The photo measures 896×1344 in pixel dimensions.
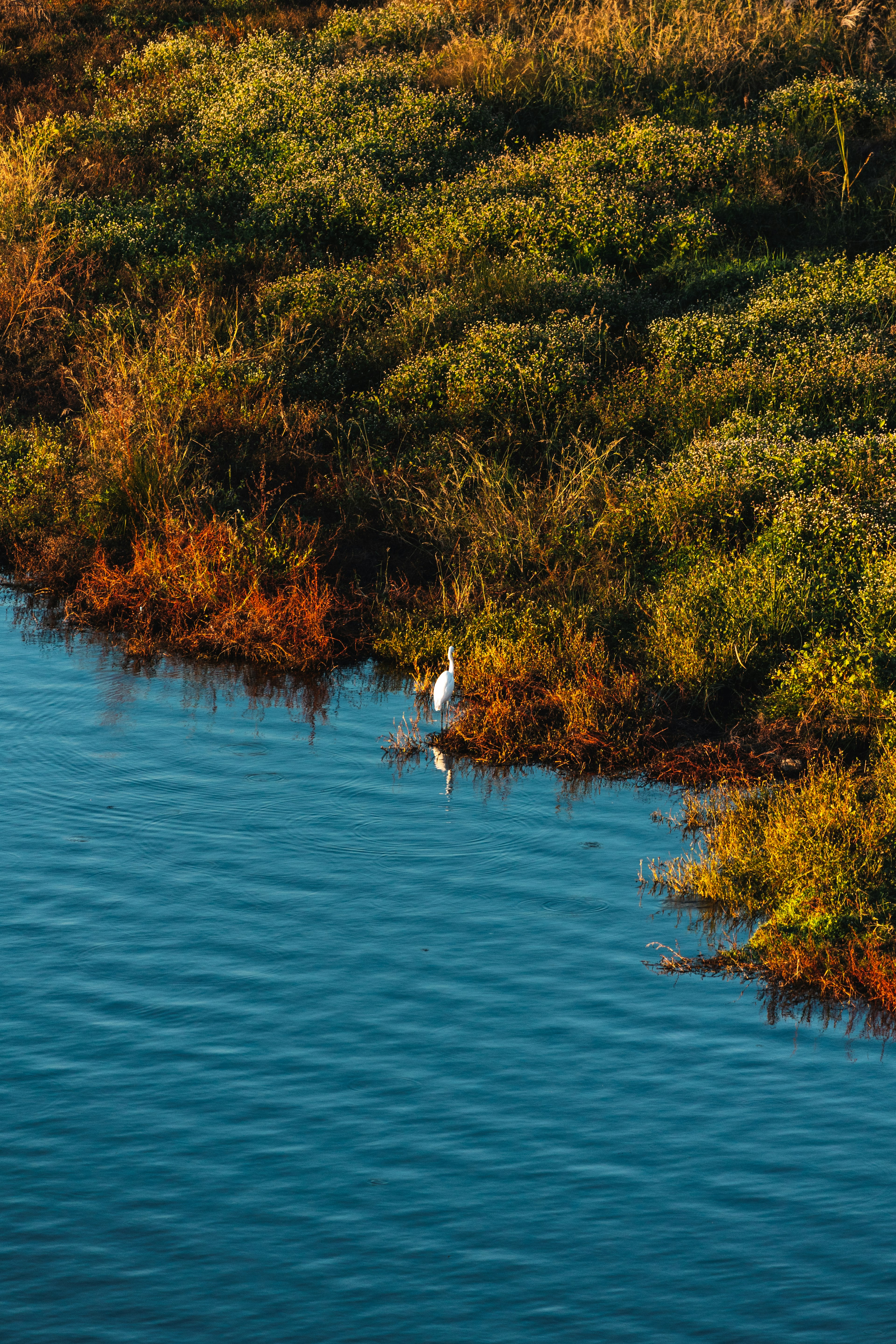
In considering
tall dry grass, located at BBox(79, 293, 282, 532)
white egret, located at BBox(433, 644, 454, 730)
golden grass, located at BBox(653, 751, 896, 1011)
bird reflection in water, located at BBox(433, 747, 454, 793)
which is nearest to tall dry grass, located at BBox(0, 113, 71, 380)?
tall dry grass, located at BBox(79, 293, 282, 532)

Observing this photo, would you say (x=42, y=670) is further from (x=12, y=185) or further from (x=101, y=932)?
(x=12, y=185)

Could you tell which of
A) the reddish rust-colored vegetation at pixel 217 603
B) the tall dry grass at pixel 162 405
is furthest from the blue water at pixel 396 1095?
the tall dry grass at pixel 162 405

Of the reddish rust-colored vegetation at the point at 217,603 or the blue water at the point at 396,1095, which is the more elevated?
the reddish rust-colored vegetation at the point at 217,603

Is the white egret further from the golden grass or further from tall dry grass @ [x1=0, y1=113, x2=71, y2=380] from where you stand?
tall dry grass @ [x1=0, y1=113, x2=71, y2=380]

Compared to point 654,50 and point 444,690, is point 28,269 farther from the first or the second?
point 654,50

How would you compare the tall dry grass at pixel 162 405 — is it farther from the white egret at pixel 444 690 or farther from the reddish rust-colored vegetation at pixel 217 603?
the white egret at pixel 444 690

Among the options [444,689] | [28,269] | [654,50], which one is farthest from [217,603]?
[654,50]
